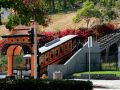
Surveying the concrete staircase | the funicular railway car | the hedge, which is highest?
the concrete staircase

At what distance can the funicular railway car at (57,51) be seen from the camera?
1861 inches

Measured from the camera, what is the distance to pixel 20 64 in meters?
45.4

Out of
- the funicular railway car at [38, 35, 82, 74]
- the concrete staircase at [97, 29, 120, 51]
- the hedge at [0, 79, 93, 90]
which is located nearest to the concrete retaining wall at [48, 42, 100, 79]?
the funicular railway car at [38, 35, 82, 74]

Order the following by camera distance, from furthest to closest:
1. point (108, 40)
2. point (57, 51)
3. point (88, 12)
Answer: point (88, 12) → point (108, 40) → point (57, 51)

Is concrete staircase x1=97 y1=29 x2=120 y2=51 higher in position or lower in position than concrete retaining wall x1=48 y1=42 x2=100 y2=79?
higher

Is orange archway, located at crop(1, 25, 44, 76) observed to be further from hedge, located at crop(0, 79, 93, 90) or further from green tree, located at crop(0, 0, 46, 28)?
hedge, located at crop(0, 79, 93, 90)

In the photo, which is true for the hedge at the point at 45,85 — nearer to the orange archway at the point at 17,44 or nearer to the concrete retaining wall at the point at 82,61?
the orange archway at the point at 17,44

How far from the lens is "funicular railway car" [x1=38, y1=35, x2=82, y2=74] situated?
47.3m

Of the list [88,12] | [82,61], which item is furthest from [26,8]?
[88,12]

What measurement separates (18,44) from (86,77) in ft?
19.1

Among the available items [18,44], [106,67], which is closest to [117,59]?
[106,67]

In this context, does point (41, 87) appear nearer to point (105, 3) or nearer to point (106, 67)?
point (106, 67)

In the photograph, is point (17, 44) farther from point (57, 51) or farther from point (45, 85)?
point (45, 85)

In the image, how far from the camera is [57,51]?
4962 cm
